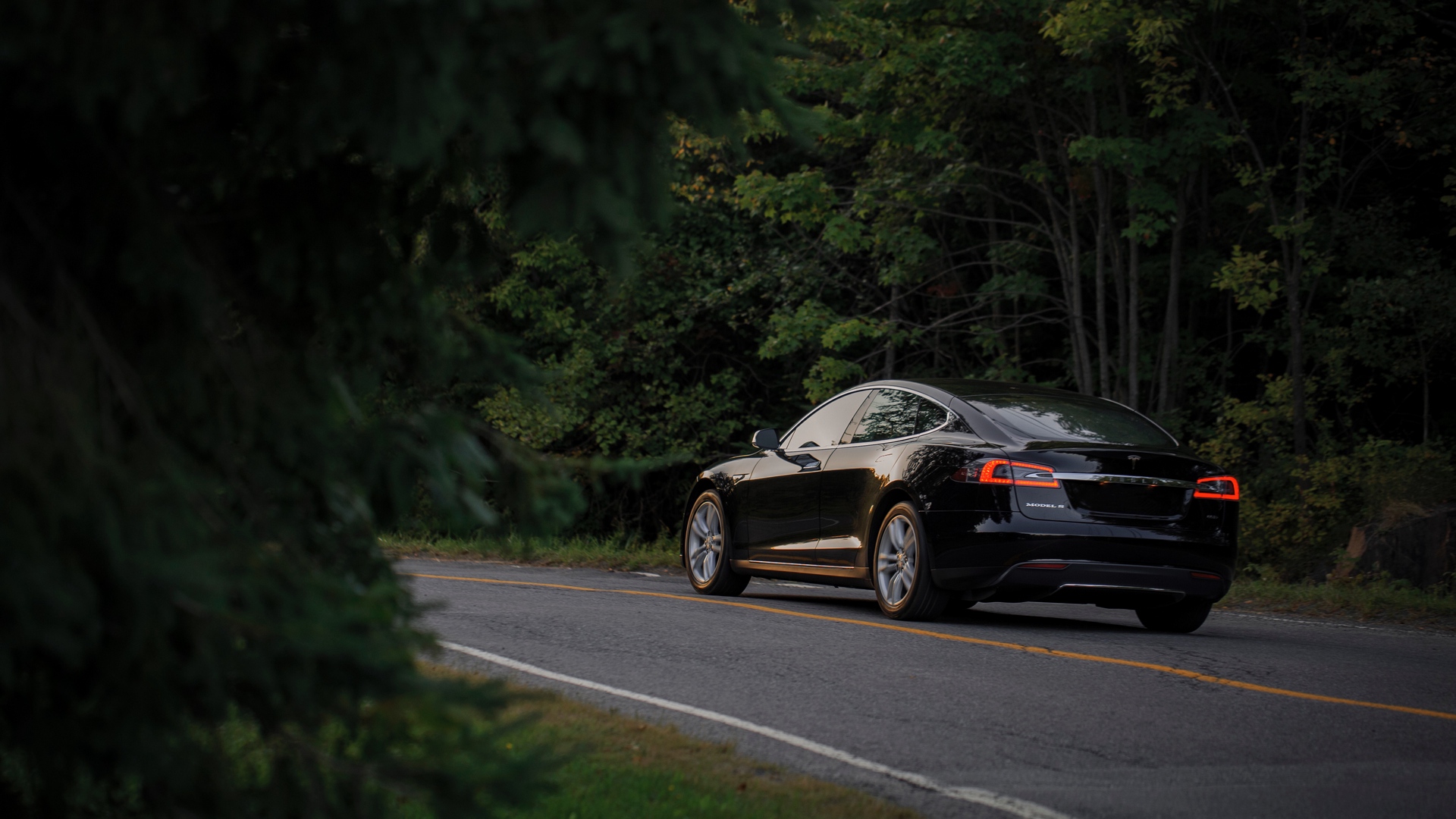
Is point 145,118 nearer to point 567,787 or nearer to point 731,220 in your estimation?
point 567,787

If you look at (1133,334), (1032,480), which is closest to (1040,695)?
(1032,480)

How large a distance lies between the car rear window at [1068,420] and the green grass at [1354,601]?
319 centimetres

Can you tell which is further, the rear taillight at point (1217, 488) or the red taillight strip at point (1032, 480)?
the rear taillight at point (1217, 488)

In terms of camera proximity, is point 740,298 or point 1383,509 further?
point 740,298

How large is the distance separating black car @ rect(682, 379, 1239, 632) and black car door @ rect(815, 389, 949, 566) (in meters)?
0.01

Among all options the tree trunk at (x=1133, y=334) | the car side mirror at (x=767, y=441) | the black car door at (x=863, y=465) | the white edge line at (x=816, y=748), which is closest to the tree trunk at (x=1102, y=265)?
the tree trunk at (x=1133, y=334)

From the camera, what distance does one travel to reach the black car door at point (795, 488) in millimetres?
10711

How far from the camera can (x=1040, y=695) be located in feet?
22.2

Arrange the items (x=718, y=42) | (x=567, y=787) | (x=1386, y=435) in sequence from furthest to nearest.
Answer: (x=1386, y=435)
(x=567, y=787)
(x=718, y=42)

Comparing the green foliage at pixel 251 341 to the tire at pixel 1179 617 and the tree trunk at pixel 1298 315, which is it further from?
the tree trunk at pixel 1298 315

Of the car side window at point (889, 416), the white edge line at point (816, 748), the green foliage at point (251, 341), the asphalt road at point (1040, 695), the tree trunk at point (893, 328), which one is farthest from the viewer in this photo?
the tree trunk at point (893, 328)

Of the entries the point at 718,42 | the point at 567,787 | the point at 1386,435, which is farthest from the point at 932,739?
the point at 1386,435

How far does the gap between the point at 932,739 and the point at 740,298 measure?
16.6m

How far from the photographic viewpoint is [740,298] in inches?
869
